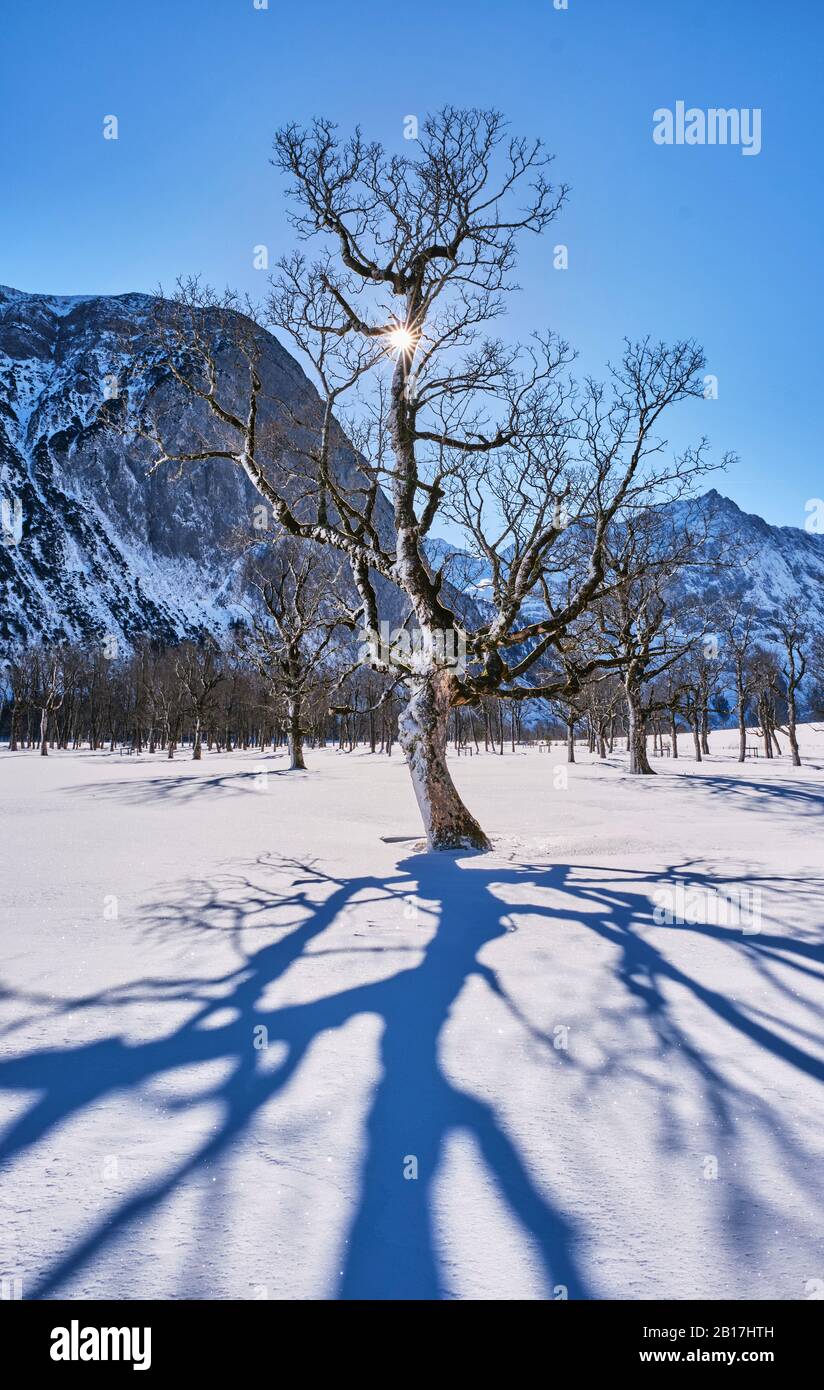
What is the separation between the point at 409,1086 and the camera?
10.1ft

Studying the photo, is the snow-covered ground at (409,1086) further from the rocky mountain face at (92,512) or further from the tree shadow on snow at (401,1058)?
the rocky mountain face at (92,512)

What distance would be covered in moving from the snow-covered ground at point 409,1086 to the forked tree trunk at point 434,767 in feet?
9.13

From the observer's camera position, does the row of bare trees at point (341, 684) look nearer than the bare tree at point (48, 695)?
Yes

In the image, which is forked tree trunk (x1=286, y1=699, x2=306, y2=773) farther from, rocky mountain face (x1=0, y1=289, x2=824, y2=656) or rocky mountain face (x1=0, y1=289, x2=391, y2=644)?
rocky mountain face (x1=0, y1=289, x2=391, y2=644)

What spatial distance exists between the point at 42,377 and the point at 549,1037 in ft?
716

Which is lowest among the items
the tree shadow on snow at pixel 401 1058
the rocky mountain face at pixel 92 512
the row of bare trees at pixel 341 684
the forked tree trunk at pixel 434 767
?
the tree shadow on snow at pixel 401 1058

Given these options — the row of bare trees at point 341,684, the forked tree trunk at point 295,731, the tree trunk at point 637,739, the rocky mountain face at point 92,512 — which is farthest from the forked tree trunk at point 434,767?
the rocky mountain face at point 92,512

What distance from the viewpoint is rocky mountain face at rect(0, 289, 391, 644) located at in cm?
14125

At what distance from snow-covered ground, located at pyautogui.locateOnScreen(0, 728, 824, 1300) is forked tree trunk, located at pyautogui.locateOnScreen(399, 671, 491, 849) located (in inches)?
110

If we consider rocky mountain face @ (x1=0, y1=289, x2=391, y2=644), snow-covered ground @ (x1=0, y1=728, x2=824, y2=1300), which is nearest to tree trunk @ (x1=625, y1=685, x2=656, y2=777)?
snow-covered ground @ (x1=0, y1=728, x2=824, y2=1300)

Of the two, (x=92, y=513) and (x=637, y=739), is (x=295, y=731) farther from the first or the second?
(x=92, y=513)

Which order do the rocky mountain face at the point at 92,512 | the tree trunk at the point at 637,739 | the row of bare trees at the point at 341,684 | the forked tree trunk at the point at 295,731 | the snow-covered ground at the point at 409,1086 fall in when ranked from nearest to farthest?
the snow-covered ground at the point at 409,1086 → the row of bare trees at the point at 341,684 → the tree trunk at the point at 637,739 → the forked tree trunk at the point at 295,731 → the rocky mountain face at the point at 92,512

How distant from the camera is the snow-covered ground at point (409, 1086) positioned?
2012mm
